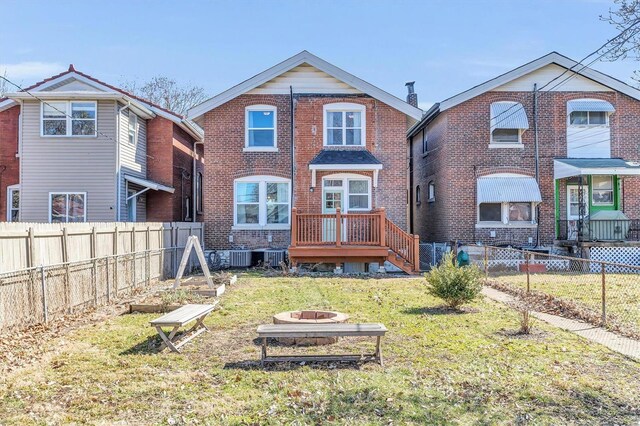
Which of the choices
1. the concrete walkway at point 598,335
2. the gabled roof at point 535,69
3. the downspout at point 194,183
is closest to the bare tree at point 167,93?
the downspout at point 194,183

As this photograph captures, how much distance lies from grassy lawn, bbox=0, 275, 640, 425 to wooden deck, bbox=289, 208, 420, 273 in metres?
8.16

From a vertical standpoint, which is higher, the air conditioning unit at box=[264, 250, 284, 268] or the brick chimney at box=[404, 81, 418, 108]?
the brick chimney at box=[404, 81, 418, 108]

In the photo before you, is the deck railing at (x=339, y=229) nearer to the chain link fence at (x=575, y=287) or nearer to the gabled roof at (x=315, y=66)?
the chain link fence at (x=575, y=287)

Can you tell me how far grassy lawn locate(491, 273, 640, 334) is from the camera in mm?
9851

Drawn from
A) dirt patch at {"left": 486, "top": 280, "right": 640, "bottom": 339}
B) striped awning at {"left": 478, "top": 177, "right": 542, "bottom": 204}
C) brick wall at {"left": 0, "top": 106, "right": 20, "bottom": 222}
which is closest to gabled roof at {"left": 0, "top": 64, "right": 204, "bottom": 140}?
brick wall at {"left": 0, "top": 106, "right": 20, "bottom": 222}

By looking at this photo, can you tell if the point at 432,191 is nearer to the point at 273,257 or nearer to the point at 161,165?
the point at 273,257

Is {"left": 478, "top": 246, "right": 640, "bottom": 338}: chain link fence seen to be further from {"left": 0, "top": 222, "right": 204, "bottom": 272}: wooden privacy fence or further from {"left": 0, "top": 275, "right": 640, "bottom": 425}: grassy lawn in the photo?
{"left": 0, "top": 222, "right": 204, "bottom": 272}: wooden privacy fence

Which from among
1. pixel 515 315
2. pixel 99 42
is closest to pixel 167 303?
pixel 515 315

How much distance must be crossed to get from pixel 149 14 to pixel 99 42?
16.4ft

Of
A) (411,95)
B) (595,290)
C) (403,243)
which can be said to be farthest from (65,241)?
(411,95)

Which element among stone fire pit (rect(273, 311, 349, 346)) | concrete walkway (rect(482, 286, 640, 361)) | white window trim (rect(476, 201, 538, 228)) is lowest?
concrete walkway (rect(482, 286, 640, 361))

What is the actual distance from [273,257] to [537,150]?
10786mm

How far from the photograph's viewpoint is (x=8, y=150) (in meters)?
20.6

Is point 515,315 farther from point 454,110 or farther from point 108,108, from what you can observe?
point 108,108
